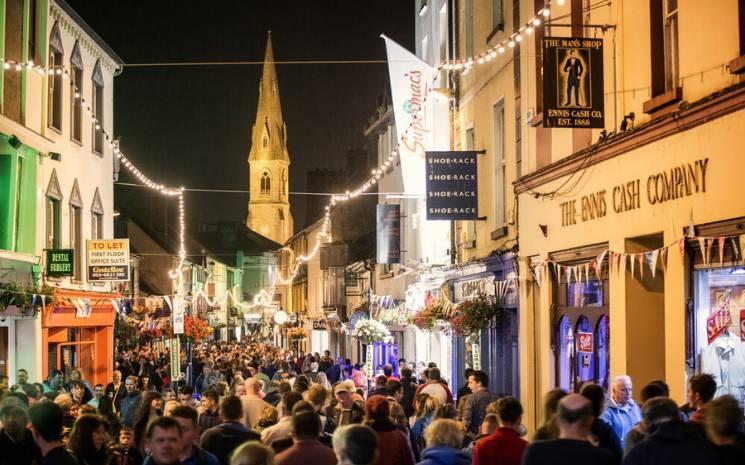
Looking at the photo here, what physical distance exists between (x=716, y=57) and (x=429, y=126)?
50.8ft

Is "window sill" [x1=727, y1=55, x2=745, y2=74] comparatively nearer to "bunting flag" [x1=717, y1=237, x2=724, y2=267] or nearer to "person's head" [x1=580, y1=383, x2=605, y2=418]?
"bunting flag" [x1=717, y1=237, x2=724, y2=267]

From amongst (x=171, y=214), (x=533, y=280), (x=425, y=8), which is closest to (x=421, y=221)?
(x=425, y=8)

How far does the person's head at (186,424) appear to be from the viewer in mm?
8289

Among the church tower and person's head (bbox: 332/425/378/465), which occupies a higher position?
the church tower

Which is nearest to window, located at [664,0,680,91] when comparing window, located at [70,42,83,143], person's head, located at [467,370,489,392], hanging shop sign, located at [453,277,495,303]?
person's head, located at [467,370,489,392]

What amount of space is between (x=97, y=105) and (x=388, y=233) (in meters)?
9.36

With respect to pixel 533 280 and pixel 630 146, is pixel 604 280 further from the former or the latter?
pixel 533 280

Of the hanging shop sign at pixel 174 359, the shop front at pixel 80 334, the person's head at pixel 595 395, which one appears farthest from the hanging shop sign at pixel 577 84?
the hanging shop sign at pixel 174 359

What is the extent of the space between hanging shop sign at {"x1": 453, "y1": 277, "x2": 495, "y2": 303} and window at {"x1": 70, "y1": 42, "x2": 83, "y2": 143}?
11.1m

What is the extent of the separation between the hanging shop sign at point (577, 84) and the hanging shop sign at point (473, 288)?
8.52m

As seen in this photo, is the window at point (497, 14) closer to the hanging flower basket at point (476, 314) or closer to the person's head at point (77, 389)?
the hanging flower basket at point (476, 314)

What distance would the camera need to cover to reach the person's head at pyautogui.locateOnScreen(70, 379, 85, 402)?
19641mm

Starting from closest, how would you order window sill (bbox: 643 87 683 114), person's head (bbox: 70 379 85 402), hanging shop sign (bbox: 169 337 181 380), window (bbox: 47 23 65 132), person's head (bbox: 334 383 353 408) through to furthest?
window sill (bbox: 643 87 683 114), person's head (bbox: 334 383 353 408), person's head (bbox: 70 379 85 402), window (bbox: 47 23 65 132), hanging shop sign (bbox: 169 337 181 380)

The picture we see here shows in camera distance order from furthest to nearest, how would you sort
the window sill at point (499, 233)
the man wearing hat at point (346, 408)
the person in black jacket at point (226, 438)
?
the window sill at point (499, 233) < the man wearing hat at point (346, 408) < the person in black jacket at point (226, 438)
